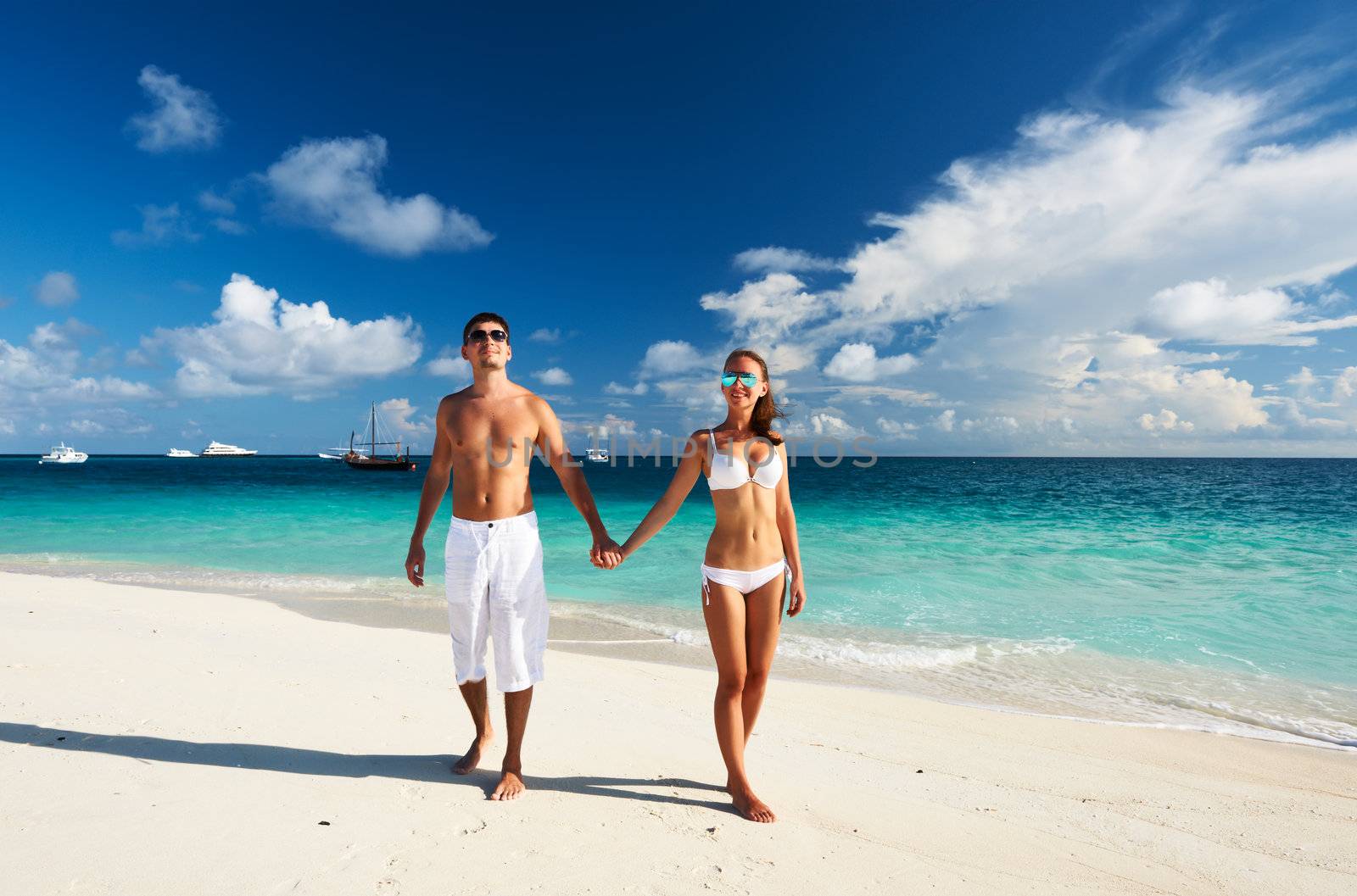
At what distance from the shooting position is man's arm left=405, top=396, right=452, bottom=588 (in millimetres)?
3840

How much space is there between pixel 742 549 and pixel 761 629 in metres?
0.45

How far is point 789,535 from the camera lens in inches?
148

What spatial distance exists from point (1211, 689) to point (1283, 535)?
20.9 meters

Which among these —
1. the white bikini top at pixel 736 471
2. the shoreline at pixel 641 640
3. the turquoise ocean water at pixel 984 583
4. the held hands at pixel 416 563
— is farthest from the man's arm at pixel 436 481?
the turquoise ocean water at pixel 984 583

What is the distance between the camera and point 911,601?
12.3 metres

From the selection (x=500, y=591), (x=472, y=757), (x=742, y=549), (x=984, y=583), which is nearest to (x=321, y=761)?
(x=472, y=757)

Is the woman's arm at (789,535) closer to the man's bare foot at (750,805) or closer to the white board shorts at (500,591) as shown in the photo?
the man's bare foot at (750,805)

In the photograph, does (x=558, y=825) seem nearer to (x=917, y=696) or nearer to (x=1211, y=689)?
(x=917, y=696)

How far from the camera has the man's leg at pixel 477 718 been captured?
380 centimetres

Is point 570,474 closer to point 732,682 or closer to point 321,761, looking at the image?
point 732,682

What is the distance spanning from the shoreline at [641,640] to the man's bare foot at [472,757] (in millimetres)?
4057

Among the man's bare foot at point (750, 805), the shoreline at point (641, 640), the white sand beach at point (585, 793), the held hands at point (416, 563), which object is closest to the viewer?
the white sand beach at point (585, 793)

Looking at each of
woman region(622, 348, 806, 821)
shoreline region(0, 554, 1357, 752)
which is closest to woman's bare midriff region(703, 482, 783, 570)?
woman region(622, 348, 806, 821)

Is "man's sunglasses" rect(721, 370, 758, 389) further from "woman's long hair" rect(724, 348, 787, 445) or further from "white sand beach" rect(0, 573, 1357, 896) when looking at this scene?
"white sand beach" rect(0, 573, 1357, 896)
